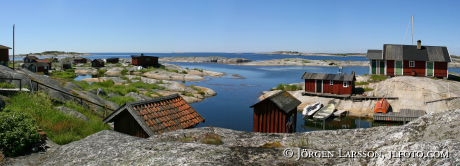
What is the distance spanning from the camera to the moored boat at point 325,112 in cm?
4662

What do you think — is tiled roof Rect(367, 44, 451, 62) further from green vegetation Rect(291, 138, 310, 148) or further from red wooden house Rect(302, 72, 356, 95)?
green vegetation Rect(291, 138, 310, 148)

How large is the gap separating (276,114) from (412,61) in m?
45.8

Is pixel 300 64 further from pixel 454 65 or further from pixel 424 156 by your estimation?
pixel 424 156

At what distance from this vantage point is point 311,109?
4975cm

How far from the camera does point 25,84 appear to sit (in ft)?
103

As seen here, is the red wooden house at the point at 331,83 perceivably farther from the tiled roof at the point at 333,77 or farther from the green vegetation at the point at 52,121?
the green vegetation at the point at 52,121

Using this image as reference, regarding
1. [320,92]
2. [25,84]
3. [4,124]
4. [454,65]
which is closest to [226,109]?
[320,92]

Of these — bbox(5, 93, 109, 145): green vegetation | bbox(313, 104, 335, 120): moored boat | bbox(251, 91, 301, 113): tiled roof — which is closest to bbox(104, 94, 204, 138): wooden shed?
bbox(5, 93, 109, 145): green vegetation

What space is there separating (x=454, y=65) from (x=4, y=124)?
605 ft

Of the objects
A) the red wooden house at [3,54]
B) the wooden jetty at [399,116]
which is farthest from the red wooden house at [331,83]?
the red wooden house at [3,54]

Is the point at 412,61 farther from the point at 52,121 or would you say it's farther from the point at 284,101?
the point at 52,121

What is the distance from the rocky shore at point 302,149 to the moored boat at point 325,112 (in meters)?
38.5

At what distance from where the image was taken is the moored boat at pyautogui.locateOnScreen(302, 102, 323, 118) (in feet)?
158

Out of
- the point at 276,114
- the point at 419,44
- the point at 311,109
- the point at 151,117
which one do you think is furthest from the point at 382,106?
the point at 151,117
